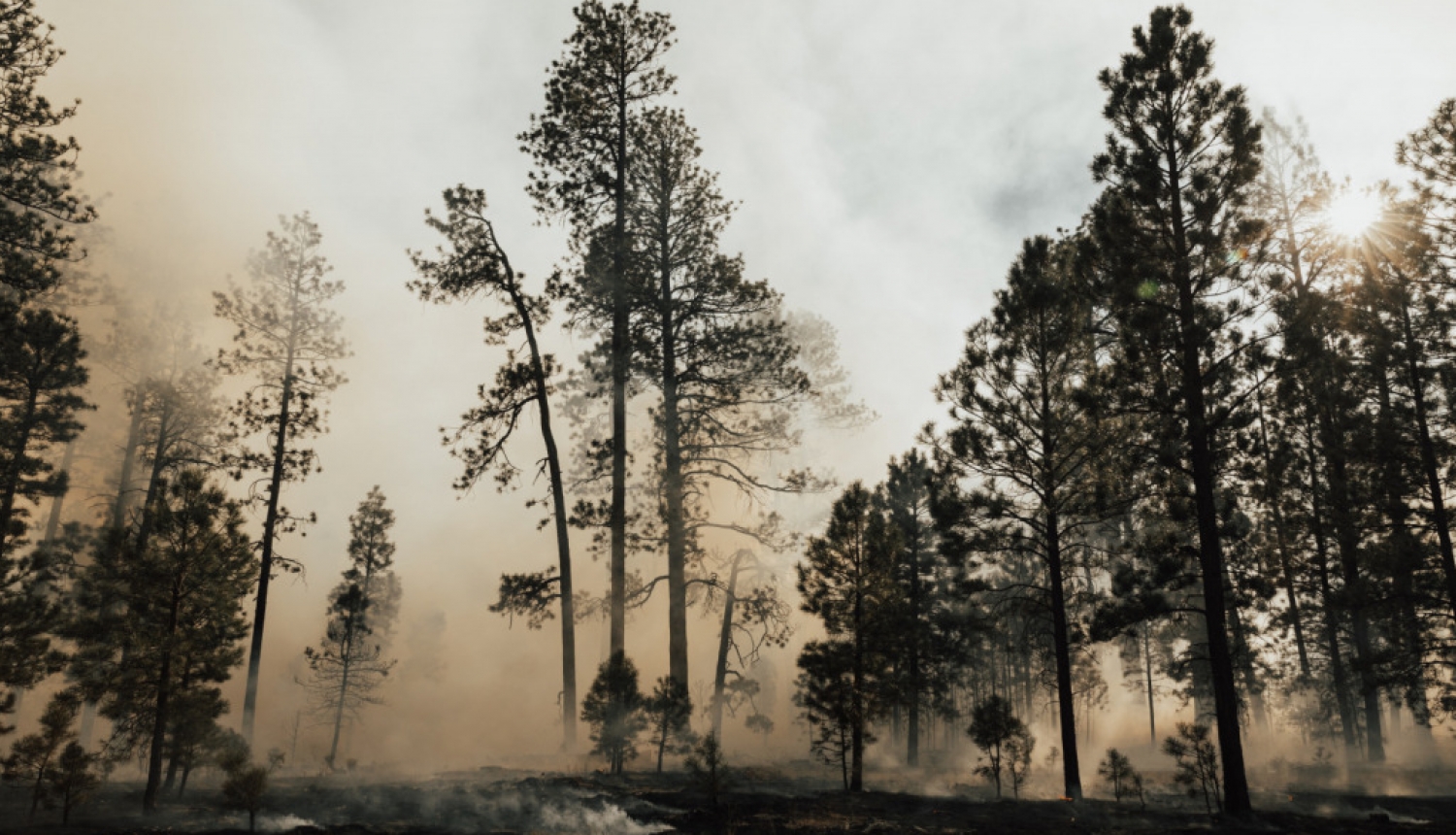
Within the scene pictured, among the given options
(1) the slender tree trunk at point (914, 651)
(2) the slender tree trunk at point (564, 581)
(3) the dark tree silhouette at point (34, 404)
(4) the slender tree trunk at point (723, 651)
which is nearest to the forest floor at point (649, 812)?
(2) the slender tree trunk at point (564, 581)

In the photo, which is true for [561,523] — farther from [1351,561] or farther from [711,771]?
[1351,561]

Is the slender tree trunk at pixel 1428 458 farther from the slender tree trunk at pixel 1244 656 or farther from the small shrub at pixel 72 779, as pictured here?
the small shrub at pixel 72 779

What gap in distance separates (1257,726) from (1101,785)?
19577mm

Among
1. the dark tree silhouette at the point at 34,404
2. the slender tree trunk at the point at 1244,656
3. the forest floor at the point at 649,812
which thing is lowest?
the forest floor at the point at 649,812

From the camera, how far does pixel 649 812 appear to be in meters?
13.2

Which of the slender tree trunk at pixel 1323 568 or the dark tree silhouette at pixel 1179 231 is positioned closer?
the dark tree silhouette at pixel 1179 231

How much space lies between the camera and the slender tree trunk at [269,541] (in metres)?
21.9

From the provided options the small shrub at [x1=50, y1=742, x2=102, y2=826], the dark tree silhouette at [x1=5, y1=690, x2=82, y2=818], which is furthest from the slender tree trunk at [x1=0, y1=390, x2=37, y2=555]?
the small shrub at [x1=50, y1=742, x2=102, y2=826]

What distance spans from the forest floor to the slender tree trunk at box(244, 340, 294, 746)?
14.7 ft

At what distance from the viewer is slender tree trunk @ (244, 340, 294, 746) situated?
21.9m

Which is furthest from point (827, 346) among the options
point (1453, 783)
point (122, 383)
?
point (122, 383)

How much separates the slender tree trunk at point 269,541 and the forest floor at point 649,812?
448 centimetres

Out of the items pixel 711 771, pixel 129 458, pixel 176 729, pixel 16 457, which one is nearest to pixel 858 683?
pixel 711 771

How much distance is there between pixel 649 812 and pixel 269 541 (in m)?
16.2
